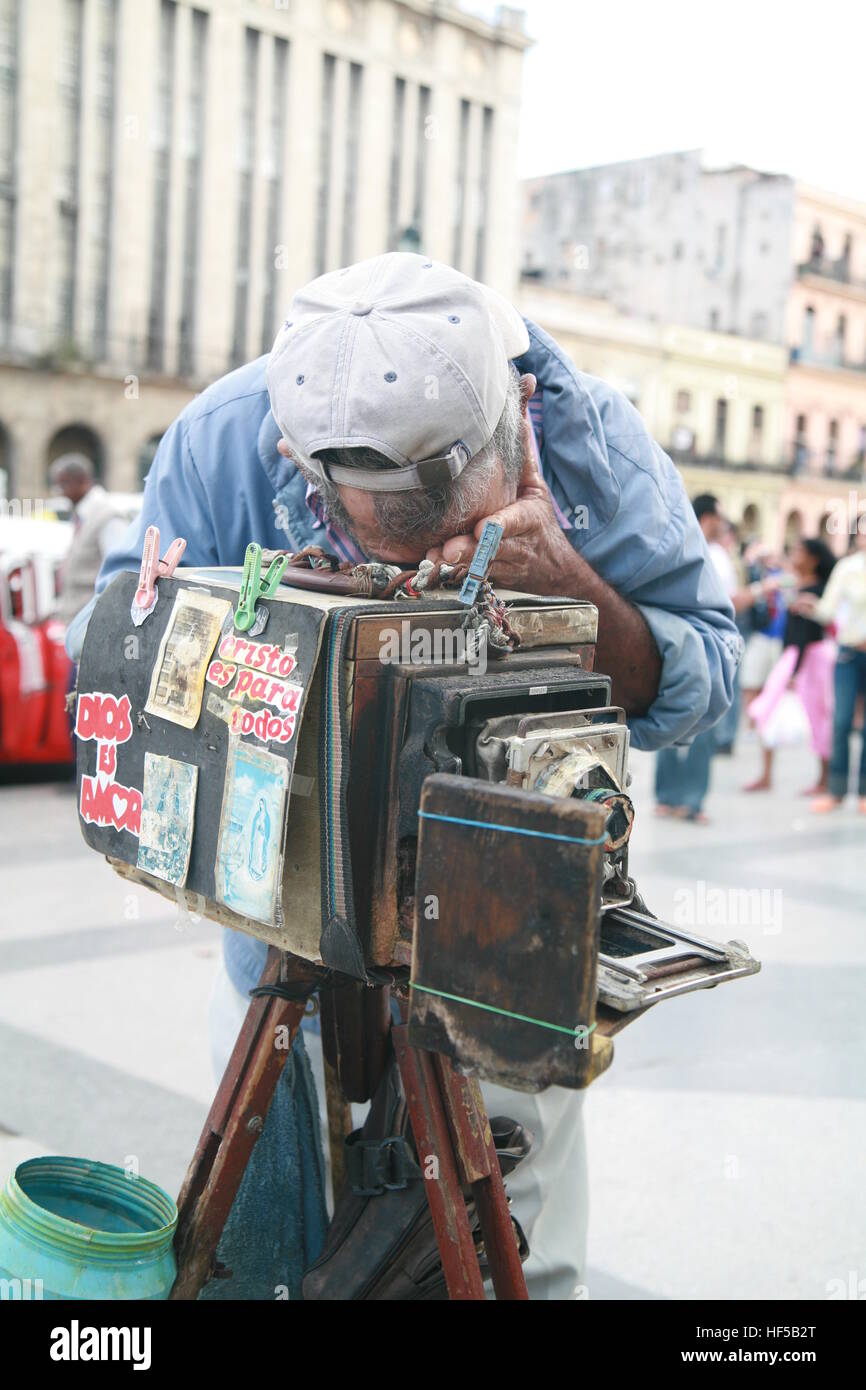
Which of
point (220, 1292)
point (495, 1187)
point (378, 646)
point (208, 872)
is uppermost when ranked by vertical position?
point (378, 646)

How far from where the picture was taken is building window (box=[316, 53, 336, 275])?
1291 inches

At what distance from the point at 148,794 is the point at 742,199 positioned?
40.6m

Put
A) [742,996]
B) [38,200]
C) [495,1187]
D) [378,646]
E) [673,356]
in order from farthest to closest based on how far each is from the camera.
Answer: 1. [673,356]
2. [38,200]
3. [742,996]
4. [495,1187]
5. [378,646]

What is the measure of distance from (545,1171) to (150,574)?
1.00 meters

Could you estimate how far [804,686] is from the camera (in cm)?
852

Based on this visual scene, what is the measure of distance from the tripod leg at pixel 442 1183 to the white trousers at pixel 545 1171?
0.32m

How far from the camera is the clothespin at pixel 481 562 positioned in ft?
4.49

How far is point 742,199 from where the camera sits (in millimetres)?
38625

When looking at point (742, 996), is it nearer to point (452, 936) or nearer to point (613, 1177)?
point (613, 1177)

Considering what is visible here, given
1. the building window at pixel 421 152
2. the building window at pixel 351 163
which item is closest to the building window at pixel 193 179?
the building window at pixel 351 163
